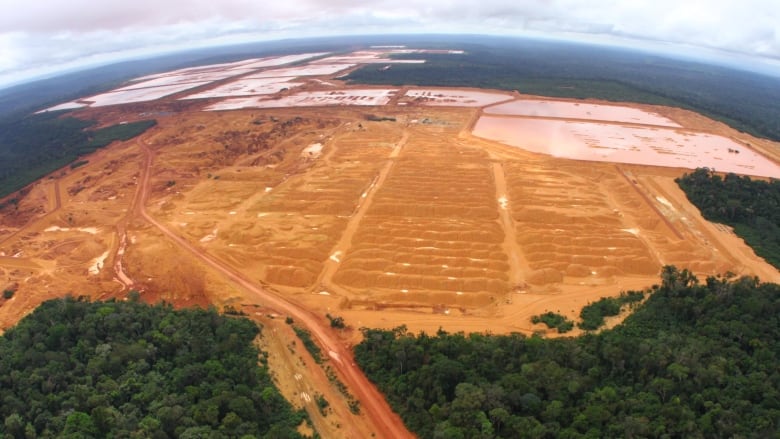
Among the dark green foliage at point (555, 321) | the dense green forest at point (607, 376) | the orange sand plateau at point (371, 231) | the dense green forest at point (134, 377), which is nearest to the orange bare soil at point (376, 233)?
the orange sand plateau at point (371, 231)

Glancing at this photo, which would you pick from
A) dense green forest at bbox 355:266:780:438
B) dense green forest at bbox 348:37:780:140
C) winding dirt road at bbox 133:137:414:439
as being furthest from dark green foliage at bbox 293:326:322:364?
dense green forest at bbox 348:37:780:140

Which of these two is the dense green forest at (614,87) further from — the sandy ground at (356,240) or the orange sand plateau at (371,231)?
the sandy ground at (356,240)

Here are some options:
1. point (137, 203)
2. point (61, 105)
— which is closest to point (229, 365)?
point (137, 203)

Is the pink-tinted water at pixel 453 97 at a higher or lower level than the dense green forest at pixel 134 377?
higher

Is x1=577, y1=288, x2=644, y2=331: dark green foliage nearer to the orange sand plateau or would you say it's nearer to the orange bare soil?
the orange sand plateau

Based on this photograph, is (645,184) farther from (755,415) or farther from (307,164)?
(307,164)

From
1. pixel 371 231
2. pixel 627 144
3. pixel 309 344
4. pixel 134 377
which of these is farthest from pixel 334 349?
pixel 627 144
